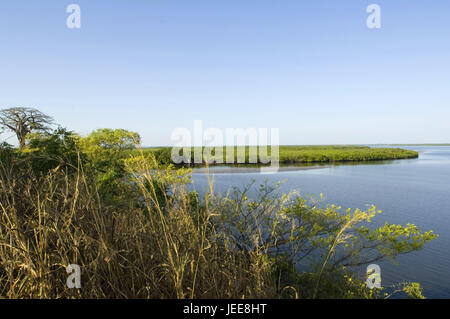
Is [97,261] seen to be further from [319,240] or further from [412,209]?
[412,209]

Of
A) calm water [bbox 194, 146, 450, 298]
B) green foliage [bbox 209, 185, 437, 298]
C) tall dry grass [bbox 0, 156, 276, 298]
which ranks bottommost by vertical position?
calm water [bbox 194, 146, 450, 298]

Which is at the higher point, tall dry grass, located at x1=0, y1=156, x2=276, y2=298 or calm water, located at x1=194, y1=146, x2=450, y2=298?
tall dry grass, located at x1=0, y1=156, x2=276, y2=298

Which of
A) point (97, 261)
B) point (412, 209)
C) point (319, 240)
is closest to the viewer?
point (97, 261)

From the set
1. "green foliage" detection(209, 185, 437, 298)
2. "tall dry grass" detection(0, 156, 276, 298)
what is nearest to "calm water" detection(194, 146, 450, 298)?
"tall dry grass" detection(0, 156, 276, 298)

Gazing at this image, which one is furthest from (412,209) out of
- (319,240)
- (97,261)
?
(97,261)

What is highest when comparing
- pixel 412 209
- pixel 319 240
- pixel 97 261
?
pixel 97 261

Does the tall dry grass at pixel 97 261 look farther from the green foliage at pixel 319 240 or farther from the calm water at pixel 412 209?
the green foliage at pixel 319 240

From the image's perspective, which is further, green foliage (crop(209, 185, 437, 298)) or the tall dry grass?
green foliage (crop(209, 185, 437, 298))

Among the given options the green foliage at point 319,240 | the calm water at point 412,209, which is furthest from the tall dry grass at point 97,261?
the green foliage at point 319,240

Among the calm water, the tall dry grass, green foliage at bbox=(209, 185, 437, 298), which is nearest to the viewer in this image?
the tall dry grass

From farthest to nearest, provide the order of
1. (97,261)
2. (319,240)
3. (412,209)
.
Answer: (412,209) < (319,240) < (97,261)

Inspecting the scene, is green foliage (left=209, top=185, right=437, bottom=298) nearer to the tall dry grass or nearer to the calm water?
the calm water

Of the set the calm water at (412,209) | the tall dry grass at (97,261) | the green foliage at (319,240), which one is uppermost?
the tall dry grass at (97,261)
